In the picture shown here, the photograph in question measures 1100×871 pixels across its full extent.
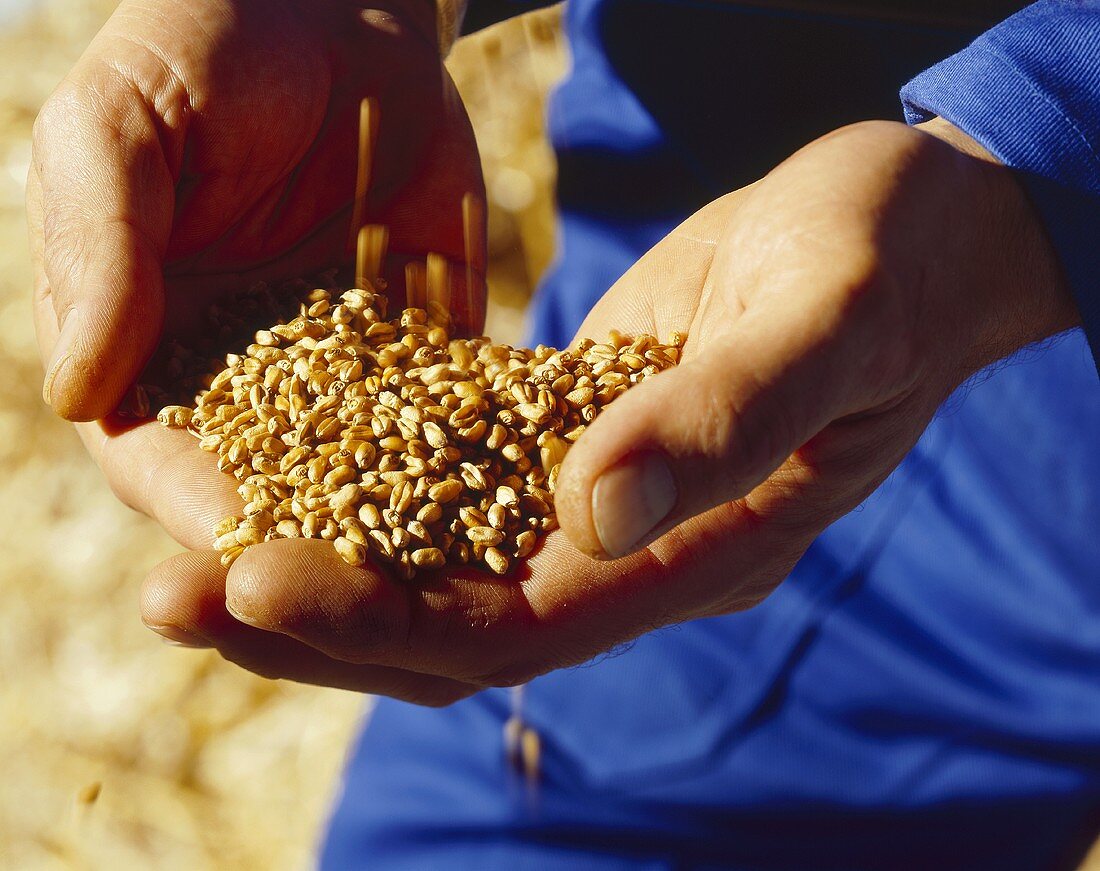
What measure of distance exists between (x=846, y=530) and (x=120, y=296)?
925 millimetres

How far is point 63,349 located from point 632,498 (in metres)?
0.62

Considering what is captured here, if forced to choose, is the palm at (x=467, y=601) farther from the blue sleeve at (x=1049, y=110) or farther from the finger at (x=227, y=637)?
the blue sleeve at (x=1049, y=110)

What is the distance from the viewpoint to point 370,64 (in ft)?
4.66

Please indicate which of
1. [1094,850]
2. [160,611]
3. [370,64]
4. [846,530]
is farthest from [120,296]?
[1094,850]

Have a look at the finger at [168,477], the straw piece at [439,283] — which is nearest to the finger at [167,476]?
the finger at [168,477]

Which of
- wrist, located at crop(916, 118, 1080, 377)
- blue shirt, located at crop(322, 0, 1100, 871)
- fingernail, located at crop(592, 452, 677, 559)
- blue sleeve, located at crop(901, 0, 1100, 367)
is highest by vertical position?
blue sleeve, located at crop(901, 0, 1100, 367)

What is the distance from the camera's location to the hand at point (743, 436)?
67 cm

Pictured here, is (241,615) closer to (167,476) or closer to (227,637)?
(227,637)

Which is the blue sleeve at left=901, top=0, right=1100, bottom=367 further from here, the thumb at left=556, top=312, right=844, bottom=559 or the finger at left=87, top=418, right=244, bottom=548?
the finger at left=87, top=418, right=244, bottom=548

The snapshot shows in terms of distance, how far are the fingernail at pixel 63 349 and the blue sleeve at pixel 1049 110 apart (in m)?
0.83

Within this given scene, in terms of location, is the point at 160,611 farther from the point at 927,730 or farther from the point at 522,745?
the point at 927,730

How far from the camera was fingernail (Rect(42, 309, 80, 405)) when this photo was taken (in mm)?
963

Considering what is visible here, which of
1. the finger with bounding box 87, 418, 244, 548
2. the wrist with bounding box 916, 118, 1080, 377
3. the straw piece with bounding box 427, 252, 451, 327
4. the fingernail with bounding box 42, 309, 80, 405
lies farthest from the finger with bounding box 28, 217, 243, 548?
the wrist with bounding box 916, 118, 1080, 377

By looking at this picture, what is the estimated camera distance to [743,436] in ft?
2.19
